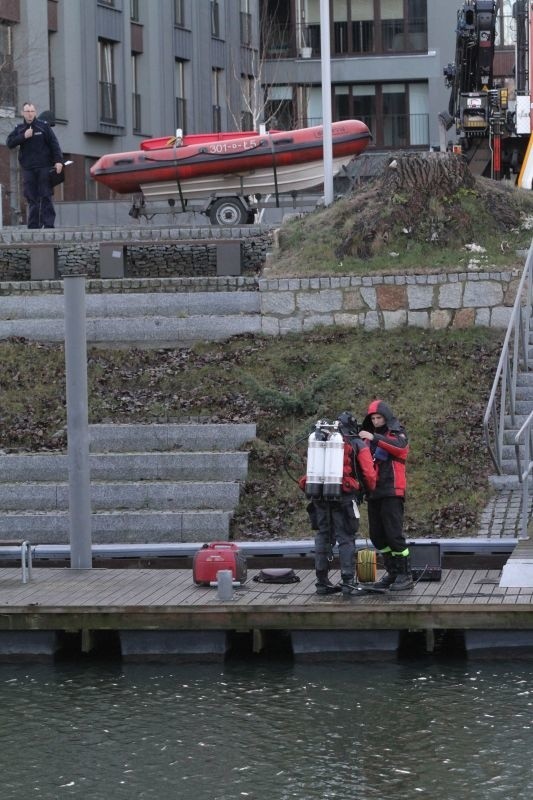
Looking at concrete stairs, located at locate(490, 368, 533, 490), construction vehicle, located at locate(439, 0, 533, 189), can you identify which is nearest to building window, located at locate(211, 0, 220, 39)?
construction vehicle, located at locate(439, 0, 533, 189)

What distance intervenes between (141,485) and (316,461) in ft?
13.4

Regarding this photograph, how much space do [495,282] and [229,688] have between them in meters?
8.62

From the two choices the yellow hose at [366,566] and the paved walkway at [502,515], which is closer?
the yellow hose at [366,566]

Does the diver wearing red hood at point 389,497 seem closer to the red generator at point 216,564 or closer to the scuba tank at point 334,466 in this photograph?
the scuba tank at point 334,466

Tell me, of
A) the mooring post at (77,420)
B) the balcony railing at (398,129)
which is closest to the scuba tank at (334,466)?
the mooring post at (77,420)

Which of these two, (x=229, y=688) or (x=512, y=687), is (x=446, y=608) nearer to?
(x=512, y=687)

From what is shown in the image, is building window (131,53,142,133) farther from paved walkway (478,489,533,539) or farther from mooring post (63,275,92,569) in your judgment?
mooring post (63,275,92,569)

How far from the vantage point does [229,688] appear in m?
12.3

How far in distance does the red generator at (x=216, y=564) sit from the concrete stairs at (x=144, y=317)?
6.55 meters

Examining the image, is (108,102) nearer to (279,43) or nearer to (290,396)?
(279,43)

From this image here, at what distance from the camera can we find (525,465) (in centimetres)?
1596

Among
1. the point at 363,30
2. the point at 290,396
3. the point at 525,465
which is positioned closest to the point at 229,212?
the point at 290,396

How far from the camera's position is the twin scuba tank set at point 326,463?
12703 mm

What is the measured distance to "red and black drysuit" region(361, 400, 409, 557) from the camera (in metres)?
13.1
